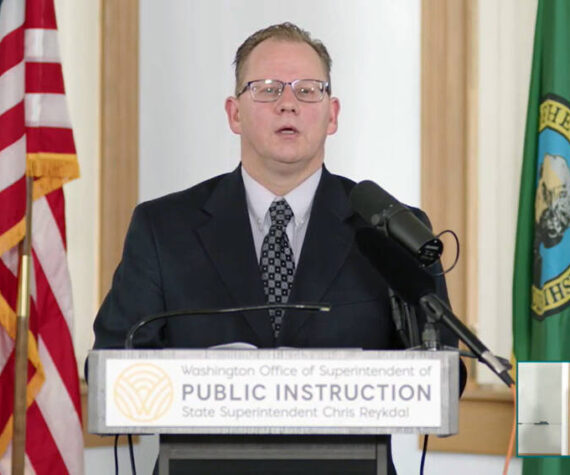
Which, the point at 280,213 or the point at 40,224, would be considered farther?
the point at 40,224

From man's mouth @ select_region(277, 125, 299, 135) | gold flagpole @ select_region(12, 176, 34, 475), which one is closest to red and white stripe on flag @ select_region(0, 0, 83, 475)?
gold flagpole @ select_region(12, 176, 34, 475)

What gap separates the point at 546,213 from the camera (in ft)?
11.2

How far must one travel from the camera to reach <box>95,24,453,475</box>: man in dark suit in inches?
85.1

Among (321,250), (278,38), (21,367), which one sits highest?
(278,38)

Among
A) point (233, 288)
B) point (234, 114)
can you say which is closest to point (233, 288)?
point (233, 288)

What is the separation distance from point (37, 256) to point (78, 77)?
0.85 meters

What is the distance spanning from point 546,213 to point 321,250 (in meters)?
1.46

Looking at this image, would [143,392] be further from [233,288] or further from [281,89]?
[281,89]

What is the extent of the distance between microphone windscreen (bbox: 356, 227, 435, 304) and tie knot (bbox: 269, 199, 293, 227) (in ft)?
1.14

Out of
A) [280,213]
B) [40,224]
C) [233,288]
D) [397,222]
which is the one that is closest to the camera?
[397,222]

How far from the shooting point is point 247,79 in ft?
7.54

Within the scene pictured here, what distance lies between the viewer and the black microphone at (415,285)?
1.45m

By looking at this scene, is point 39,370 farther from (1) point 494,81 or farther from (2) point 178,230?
(1) point 494,81

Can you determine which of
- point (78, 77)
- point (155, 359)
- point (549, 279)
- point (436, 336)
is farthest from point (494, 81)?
point (155, 359)
